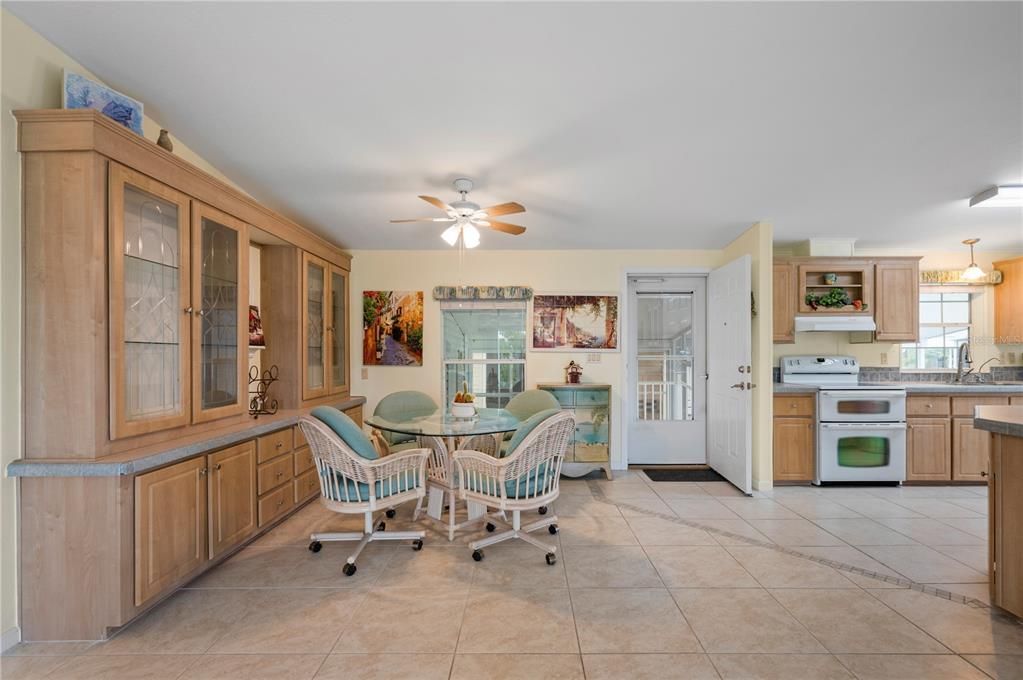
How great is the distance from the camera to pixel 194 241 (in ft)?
8.33

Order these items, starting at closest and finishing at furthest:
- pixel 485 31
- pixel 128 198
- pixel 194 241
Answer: pixel 485 31, pixel 128 198, pixel 194 241

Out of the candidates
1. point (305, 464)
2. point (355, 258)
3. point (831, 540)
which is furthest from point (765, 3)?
point (355, 258)

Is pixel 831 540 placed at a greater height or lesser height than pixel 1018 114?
lesser

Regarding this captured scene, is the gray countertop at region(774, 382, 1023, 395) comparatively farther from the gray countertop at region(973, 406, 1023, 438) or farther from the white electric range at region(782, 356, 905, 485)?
the gray countertop at region(973, 406, 1023, 438)

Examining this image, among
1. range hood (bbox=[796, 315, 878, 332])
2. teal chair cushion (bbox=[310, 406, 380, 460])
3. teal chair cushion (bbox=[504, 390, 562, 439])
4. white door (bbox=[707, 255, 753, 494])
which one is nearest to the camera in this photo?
teal chair cushion (bbox=[310, 406, 380, 460])

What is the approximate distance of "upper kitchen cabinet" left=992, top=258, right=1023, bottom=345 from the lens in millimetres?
4711

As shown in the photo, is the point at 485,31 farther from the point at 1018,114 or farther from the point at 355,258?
the point at 355,258

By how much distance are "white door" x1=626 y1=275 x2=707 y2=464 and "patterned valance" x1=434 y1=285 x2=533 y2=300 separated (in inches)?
→ 47.9

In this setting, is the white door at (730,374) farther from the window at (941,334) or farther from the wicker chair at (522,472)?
the window at (941,334)

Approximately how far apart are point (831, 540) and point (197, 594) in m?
3.78

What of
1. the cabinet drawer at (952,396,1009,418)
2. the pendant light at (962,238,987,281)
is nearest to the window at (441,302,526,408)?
the cabinet drawer at (952,396,1009,418)

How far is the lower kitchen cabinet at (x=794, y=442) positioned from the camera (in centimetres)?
425

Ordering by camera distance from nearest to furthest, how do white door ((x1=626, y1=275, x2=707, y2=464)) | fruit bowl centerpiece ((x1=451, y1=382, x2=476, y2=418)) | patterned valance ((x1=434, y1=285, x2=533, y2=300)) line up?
1. fruit bowl centerpiece ((x1=451, y1=382, x2=476, y2=418))
2. patterned valance ((x1=434, y1=285, x2=533, y2=300))
3. white door ((x1=626, y1=275, x2=707, y2=464))

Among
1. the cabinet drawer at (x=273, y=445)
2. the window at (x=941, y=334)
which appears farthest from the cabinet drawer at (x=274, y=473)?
the window at (x=941, y=334)
